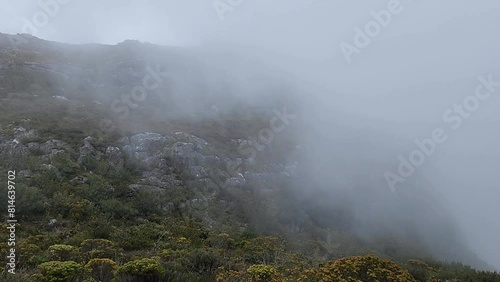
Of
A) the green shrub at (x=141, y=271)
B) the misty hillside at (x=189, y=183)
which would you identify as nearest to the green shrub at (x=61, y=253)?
the misty hillside at (x=189, y=183)

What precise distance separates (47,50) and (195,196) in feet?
133

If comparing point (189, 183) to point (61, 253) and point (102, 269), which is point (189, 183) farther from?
point (102, 269)

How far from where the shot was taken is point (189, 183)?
89.1ft

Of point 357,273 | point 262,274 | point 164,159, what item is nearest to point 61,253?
point 262,274

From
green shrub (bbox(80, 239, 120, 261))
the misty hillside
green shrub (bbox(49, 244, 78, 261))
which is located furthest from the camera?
the misty hillside

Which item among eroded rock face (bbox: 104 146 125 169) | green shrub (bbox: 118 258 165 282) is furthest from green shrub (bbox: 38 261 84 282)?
eroded rock face (bbox: 104 146 125 169)

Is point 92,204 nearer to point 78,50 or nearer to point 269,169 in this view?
point 269,169

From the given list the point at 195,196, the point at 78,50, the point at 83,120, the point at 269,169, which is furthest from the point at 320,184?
the point at 78,50

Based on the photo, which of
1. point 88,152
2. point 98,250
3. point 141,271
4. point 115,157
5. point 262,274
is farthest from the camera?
point 115,157

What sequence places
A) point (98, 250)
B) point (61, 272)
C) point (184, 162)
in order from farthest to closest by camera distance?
1. point (184, 162)
2. point (98, 250)
3. point (61, 272)

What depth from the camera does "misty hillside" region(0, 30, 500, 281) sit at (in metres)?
10.7

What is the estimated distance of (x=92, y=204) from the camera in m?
19.3

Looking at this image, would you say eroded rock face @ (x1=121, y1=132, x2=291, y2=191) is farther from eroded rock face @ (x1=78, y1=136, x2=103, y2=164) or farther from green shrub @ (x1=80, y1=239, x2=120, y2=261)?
green shrub @ (x1=80, y1=239, x2=120, y2=261)

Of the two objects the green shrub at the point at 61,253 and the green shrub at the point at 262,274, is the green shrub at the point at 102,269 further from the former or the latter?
the green shrub at the point at 262,274
